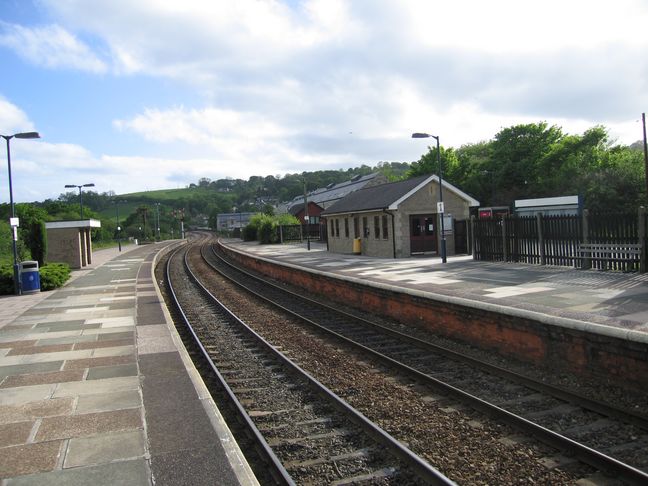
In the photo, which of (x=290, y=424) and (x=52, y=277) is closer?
(x=290, y=424)

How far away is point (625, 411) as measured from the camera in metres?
6.18

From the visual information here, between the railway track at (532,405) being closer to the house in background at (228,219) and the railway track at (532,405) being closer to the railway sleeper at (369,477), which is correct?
the railway sleeper at (369,477)

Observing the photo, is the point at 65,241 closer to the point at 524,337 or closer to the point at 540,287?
the point at 540,287

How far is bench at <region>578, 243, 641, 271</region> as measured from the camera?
14.6 metres

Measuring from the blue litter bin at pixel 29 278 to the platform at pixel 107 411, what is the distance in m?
8.08

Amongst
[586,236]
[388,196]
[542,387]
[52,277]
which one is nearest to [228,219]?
[388,196]

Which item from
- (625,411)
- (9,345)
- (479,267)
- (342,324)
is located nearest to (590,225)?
(479,267)

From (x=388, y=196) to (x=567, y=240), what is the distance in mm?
12294

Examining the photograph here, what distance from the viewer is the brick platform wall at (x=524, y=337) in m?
7.20

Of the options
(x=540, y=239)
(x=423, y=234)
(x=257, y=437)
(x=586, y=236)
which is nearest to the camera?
(x=257, y=437)

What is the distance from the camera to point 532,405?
686 centimetres

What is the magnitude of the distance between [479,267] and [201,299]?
9.97m

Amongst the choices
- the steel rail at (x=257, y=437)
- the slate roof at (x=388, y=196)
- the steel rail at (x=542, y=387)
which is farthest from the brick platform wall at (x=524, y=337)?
the slate roof at (x=388, y=196)

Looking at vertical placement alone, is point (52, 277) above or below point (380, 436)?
above
